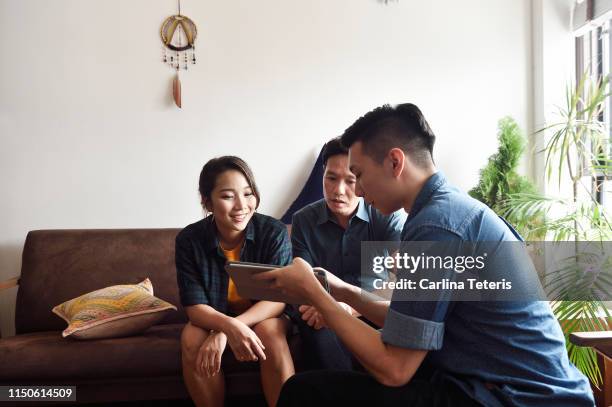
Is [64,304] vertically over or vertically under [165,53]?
under

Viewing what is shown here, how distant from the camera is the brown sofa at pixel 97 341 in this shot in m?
2.15

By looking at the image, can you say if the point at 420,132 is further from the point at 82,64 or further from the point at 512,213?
the point at 82,64

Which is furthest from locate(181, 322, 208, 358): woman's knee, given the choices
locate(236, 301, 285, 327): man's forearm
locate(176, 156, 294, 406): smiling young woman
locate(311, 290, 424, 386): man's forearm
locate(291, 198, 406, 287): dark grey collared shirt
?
locate(311, 290, 424, 386): man's forearm

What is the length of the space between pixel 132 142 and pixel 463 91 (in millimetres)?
2055

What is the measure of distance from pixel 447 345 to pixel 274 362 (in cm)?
95

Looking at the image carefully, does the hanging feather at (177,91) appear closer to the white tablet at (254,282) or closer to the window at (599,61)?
the white tablet at (254,282)

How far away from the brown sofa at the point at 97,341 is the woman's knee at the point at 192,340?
197 millimetres

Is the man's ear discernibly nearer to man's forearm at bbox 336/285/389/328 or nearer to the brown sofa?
man's forearm at bbox 336/285/389/328

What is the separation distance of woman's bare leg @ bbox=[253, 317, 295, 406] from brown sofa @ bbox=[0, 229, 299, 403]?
0.15 meters

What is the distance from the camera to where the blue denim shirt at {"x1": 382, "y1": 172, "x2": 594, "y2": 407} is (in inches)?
41.9

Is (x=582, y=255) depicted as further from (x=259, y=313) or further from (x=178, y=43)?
(x=178, y=43)

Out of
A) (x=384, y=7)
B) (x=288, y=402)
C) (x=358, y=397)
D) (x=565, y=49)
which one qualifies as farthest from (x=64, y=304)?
(x=565, y=49)

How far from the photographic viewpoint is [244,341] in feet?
5.94

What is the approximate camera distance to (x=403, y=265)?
1.12 meters
